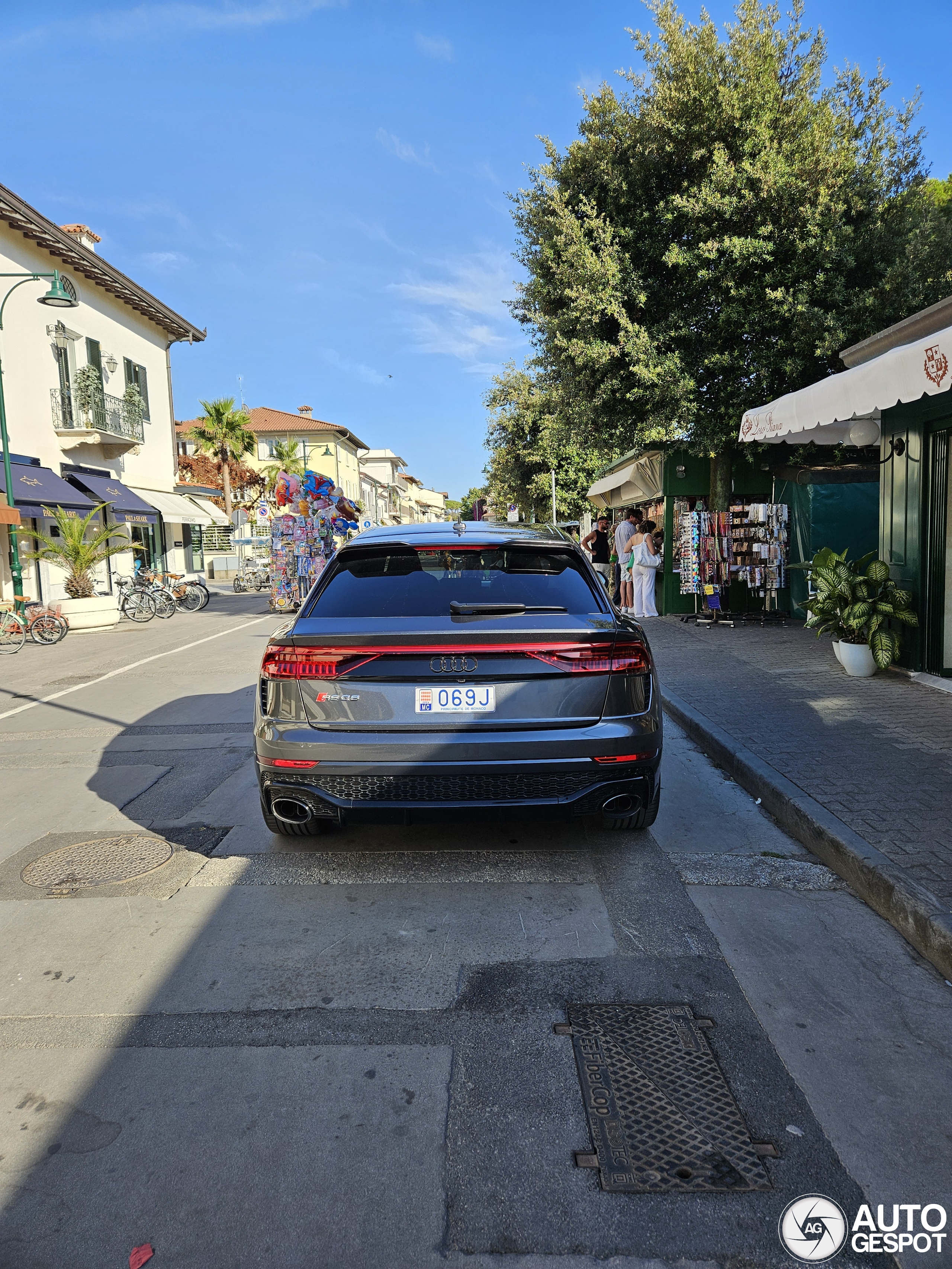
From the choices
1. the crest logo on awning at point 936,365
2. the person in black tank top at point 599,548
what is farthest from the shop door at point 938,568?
the person in black tank top at point 599,548

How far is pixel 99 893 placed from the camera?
403cm

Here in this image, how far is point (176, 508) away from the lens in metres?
30.0

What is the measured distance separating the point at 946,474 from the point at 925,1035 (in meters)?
6.79

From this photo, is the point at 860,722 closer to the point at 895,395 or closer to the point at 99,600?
the point at 895,395

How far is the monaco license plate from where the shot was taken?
147 inches

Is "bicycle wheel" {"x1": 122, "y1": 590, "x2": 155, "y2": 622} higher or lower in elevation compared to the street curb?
higher

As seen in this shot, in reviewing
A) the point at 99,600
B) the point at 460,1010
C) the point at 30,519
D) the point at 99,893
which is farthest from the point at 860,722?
the point at 30,519

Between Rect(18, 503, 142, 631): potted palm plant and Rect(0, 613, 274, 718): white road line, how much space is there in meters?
2.93

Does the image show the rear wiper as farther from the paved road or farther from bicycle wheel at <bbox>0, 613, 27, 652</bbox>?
bicycle wheel at <bbox>0, 613, 27, 652</bbox>

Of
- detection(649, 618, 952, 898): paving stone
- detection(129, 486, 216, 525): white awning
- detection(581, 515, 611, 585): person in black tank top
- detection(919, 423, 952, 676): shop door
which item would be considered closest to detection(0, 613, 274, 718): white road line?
detection(649, 618, 952, 898): paving stone

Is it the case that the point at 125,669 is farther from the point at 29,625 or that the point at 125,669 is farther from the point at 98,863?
the point at 98,863

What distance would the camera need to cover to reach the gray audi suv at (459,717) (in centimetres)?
372

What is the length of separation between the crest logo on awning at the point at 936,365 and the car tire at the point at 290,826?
519 cm

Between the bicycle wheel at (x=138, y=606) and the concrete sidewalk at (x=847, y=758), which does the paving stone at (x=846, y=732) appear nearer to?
the concrete sidewalk at (x=847, y=758)
